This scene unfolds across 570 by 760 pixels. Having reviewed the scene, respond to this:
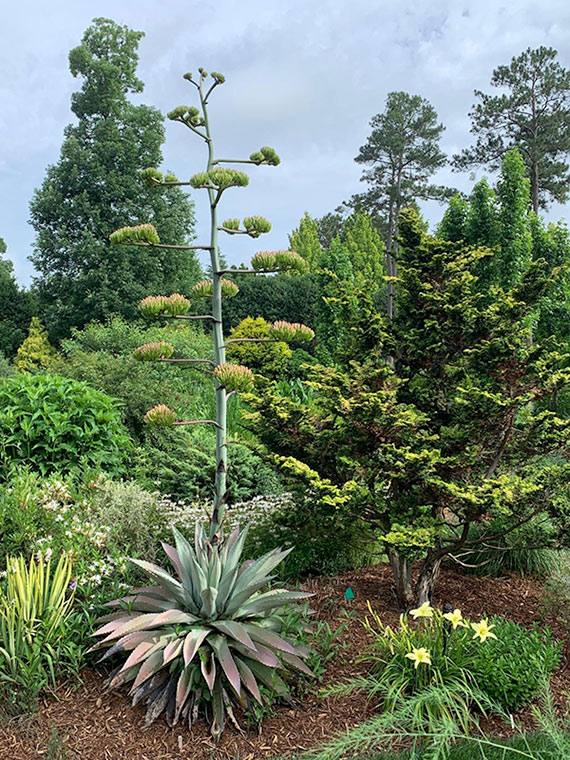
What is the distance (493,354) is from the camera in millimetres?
3695

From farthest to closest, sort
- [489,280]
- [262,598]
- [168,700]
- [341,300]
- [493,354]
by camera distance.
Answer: [489,280]
[341,300]
[493,354]
[262,598]
[168,700]

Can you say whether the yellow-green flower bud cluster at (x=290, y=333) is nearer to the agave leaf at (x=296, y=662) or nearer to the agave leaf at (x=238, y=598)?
the agave leaf at (x=238, y=598)

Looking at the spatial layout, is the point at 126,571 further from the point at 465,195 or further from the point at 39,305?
the point at 465,195

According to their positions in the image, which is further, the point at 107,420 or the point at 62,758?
the point at 107,420

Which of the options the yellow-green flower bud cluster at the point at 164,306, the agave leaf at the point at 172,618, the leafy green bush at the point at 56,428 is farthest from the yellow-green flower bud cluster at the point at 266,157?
the leafy green bush at the point at 56,428

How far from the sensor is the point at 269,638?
9.43 feet

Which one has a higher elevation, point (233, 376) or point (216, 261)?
point (216, 261)

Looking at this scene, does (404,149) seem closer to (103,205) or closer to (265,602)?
(103,205)

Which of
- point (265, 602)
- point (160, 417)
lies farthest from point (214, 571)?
point (160, 417)

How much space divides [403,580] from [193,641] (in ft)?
5.14

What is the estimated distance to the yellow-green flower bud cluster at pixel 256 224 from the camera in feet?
10.7

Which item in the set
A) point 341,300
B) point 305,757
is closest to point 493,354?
point 341,300

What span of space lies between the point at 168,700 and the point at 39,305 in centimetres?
2098

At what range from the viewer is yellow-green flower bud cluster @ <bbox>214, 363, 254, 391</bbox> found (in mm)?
2918
